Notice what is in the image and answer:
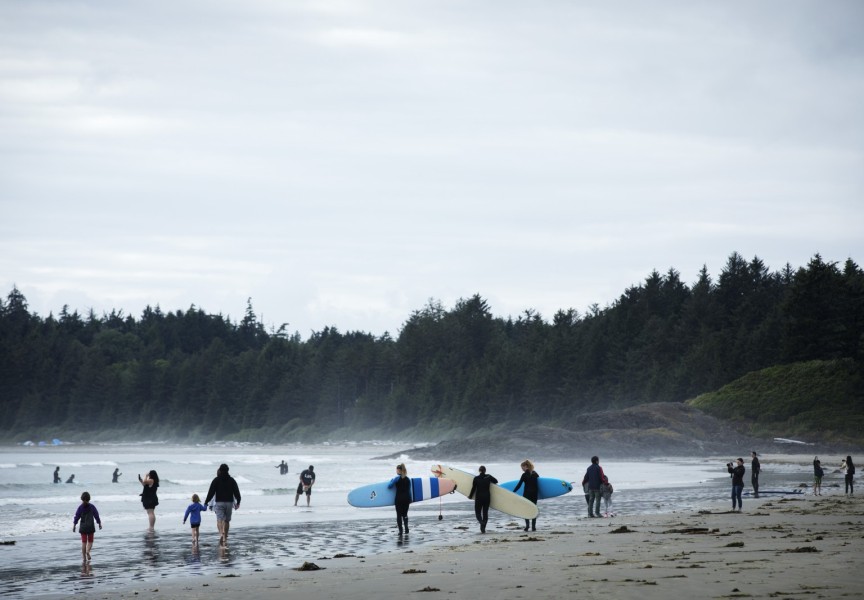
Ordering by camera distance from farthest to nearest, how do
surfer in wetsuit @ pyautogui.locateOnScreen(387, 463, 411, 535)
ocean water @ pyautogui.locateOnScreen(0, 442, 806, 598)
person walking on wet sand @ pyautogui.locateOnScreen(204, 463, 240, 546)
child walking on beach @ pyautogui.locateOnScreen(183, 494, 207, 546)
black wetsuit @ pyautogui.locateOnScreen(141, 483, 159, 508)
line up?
black wetsuit @ pyautogui.locateOnScreen(141, 483, 159, 508), surfer in wetsuit @ pyautogui.locateOnScreen(387, 463, 411, 535), child walking on beach @ pyautogui.locateOnScreen(183, 494, 207, 546), person walking on wet sand @ pyautogui.locateOnScreen(204, 463, 240, 546), ocean water @ pyautogui.locateOnScreen(0, 442, 806, 598)

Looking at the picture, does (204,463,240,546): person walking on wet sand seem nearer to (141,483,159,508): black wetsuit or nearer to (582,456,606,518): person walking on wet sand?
(141,483,159,508): black wetsuit

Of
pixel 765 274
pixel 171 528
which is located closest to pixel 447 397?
pixel 765 274

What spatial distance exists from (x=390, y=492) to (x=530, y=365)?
352 feet

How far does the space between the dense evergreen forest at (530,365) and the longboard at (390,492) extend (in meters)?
63.9

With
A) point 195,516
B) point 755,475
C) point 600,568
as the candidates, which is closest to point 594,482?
point 755,475

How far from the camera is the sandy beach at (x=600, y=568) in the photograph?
1340 centimetres

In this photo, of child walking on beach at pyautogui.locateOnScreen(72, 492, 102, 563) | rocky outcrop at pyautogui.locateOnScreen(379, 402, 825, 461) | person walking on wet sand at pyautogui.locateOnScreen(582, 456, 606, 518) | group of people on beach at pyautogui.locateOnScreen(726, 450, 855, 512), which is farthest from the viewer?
rocky outcrop at pyautogui.locateOnScreen(379, 402, 825, 461)

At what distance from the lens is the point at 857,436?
251 feet

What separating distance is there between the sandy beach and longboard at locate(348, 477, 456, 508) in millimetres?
6974

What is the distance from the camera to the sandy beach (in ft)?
44.0

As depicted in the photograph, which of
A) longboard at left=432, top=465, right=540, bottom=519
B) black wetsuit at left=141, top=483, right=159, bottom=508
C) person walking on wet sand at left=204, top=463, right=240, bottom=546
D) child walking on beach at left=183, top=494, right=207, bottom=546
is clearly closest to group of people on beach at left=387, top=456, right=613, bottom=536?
longboard at left=432, top=465, right=540, bottom=519

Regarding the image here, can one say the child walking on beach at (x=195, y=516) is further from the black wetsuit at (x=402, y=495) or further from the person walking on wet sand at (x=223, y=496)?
the black wetsuit at (x=402, y=495)

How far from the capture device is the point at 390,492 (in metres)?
31.8

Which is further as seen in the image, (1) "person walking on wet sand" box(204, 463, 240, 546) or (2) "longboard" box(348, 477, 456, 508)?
(2) "longboard" box(348, 477, 456, 508)
